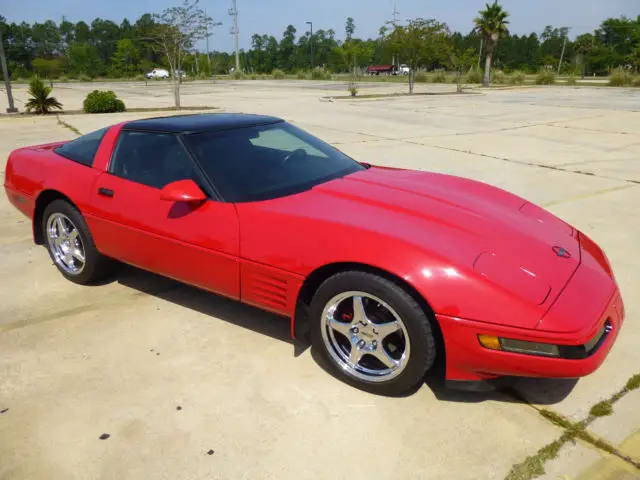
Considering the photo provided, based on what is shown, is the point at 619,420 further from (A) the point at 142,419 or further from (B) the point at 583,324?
(A) the point at 142,419

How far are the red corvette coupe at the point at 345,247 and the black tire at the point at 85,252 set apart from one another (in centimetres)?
1

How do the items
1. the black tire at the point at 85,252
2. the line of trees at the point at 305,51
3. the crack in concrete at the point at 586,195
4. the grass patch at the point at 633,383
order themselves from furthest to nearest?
1. the line of trees at the point at 305,51
2. the crack in concrete at the point at 586,195
3. the black tire at the point at 85,252
4. the grass patch at the point at 633,383

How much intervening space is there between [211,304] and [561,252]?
2247mm

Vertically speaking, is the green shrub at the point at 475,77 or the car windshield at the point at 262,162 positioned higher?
the car windshield at the point at 262,162

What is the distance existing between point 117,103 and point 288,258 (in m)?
16.8

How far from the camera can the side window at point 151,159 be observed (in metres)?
3.14

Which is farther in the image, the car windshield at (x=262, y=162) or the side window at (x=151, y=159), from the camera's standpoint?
the side window at (x=151, y=159)

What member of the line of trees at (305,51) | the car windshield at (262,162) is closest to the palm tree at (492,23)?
the line of trees at (305,51)

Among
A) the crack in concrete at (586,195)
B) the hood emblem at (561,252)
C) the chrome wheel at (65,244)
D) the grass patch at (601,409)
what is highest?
the hood emblem at (561,252)

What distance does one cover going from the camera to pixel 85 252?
3676mm

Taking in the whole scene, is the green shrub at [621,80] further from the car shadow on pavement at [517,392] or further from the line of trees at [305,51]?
the car shadow on pavement at [517,392]

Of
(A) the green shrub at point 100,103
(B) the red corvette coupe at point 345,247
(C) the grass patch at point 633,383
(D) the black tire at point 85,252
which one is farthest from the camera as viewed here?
(A) the green shrub at point 100,103

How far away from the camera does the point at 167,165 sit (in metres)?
3.21

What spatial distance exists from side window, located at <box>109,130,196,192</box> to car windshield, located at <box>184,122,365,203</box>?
109mm
